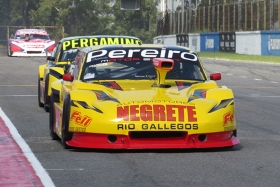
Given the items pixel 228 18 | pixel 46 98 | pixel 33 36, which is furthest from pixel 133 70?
pixel 228 18

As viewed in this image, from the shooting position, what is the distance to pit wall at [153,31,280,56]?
4684 cm

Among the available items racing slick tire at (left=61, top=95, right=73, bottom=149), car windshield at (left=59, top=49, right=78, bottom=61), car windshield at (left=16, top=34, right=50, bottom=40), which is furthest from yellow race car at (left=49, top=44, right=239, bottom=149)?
car windshield at (left=16, top=34, right=50, bottom=40)

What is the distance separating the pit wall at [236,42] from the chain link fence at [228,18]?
0.62m

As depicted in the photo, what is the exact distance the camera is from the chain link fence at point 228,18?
49.2 m

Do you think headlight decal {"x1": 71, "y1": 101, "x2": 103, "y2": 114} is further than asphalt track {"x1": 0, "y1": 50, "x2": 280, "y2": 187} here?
Yes

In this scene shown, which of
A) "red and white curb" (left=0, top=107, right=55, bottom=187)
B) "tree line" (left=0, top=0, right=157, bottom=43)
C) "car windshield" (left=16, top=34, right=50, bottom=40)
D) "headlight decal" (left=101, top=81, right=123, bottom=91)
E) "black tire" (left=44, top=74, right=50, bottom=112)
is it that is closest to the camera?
"red and white curb" (left=0, top=107, right=55, bottom=187)

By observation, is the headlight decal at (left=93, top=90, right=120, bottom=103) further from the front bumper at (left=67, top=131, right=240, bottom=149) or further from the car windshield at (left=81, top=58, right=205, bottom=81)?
the car windshield at (left=81, top=58, right=205, bottom=81)

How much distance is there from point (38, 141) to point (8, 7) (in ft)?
315

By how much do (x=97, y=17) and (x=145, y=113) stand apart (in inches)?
3222

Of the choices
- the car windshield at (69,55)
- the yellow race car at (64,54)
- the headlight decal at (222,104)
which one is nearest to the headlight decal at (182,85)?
the headlight decal at (222,104)

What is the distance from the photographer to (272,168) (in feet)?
26.7

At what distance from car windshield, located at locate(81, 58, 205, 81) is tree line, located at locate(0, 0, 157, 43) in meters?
78.3

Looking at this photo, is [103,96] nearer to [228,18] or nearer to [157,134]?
[157,134]

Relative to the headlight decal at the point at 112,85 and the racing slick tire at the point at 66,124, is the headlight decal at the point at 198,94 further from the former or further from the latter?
the racing slick tire at the point at 66,124
